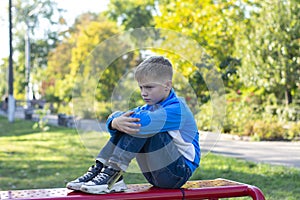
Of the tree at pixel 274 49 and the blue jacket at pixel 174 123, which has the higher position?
the blue jacket at pixel 174 123

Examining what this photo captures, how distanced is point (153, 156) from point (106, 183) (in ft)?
1.01

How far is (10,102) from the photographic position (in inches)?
878

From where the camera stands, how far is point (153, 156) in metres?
3.07

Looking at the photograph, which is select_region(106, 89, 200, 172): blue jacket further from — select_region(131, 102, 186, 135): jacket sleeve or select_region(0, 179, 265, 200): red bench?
select_region(0, 179, 265, 200): red bench

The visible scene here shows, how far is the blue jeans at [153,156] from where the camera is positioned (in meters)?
3.01

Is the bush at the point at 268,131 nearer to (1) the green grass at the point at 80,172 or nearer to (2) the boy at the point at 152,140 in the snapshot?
(1) the green grass at the point at 80,172

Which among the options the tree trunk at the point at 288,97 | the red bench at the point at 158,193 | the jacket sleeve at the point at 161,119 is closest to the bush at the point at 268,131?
the tree trunk at the point at 288,97

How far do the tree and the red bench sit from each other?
371 inches

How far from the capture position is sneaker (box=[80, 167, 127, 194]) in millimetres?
2949

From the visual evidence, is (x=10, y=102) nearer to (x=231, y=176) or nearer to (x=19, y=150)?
(x=19, y=150)

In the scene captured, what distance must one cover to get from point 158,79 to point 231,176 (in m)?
3.77

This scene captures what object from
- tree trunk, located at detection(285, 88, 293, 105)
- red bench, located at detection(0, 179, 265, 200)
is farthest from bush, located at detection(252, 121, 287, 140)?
red bench, located at detection(0, 179, 265, 200)

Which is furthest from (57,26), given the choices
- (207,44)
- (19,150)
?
(19,150)

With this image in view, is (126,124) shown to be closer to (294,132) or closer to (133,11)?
(294,132)
